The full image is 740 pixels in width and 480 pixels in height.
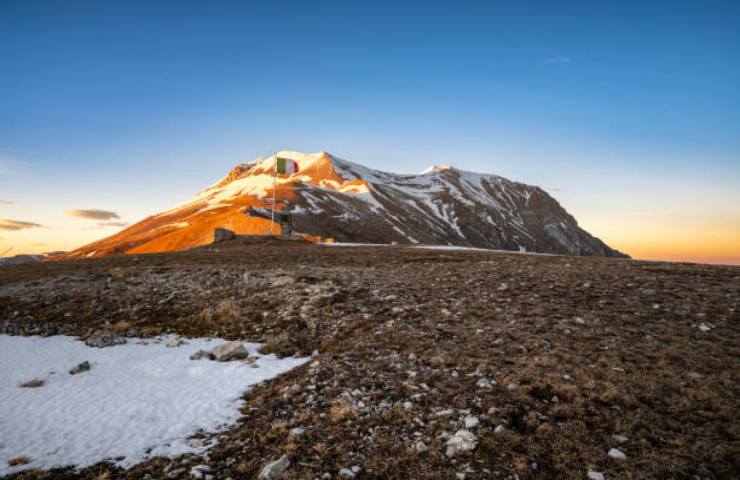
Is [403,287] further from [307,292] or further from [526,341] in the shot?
[526,341]

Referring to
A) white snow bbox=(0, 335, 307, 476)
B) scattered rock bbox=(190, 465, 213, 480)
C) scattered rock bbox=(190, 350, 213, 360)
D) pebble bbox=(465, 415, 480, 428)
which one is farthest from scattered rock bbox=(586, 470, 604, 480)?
scattered rock bbox=(190, 350, 213, 360)

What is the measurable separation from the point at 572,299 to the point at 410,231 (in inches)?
5220

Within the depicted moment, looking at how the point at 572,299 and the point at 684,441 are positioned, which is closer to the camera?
the point at 684,441

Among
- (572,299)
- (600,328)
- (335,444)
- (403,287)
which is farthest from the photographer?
(403,287)

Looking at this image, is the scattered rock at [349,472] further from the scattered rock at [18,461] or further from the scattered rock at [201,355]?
the scattered rock at [201,355]

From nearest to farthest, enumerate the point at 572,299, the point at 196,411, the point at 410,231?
1. the point at 196,411
2. the point at 572,299
3. the point at 410,231

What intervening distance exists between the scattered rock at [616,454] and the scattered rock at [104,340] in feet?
44.1

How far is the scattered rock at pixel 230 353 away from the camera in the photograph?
34.6 feet

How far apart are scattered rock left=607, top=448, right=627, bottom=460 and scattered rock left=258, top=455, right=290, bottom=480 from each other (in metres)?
4.81

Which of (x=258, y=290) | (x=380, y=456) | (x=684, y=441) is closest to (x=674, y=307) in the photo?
(x=684, y=441)

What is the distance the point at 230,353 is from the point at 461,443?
7.26 metres

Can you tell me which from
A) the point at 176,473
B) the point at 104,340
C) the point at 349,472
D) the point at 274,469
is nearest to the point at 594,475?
the point at 349,472

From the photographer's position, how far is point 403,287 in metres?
16.8

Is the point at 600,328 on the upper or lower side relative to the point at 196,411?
upper
